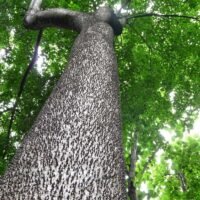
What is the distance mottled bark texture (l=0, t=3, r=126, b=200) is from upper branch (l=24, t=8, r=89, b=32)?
5.28 ft

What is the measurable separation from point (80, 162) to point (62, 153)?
0.17 m

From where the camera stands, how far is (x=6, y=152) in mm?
8516

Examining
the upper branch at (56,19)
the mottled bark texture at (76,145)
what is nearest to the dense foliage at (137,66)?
the upper branch at (56,19)

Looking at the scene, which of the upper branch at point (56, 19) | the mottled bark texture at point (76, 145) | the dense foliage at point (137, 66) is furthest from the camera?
the dense foliage at point (137, 66)

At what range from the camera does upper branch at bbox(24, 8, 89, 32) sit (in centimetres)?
522

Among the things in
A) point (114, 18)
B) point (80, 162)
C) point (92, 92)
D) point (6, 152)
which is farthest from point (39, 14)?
point (6, 152)

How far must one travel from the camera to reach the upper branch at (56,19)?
17.1ft

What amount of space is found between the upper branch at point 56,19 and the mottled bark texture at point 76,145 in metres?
1.61

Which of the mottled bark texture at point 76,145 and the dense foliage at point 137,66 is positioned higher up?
the dense foliage at point 137,66

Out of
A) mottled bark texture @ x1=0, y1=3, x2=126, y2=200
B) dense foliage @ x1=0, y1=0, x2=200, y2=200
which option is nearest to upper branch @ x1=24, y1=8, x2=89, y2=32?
mottled bark texture @ x1=0, y1=3, x2=126, y2=200

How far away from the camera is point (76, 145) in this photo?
8.06 feet

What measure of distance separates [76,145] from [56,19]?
12.0ft

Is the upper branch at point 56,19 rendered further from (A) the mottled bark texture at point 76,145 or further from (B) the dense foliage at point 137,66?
(B) the dense foliage at point 137,66

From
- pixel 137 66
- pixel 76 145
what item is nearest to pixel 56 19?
pixel 76 145
